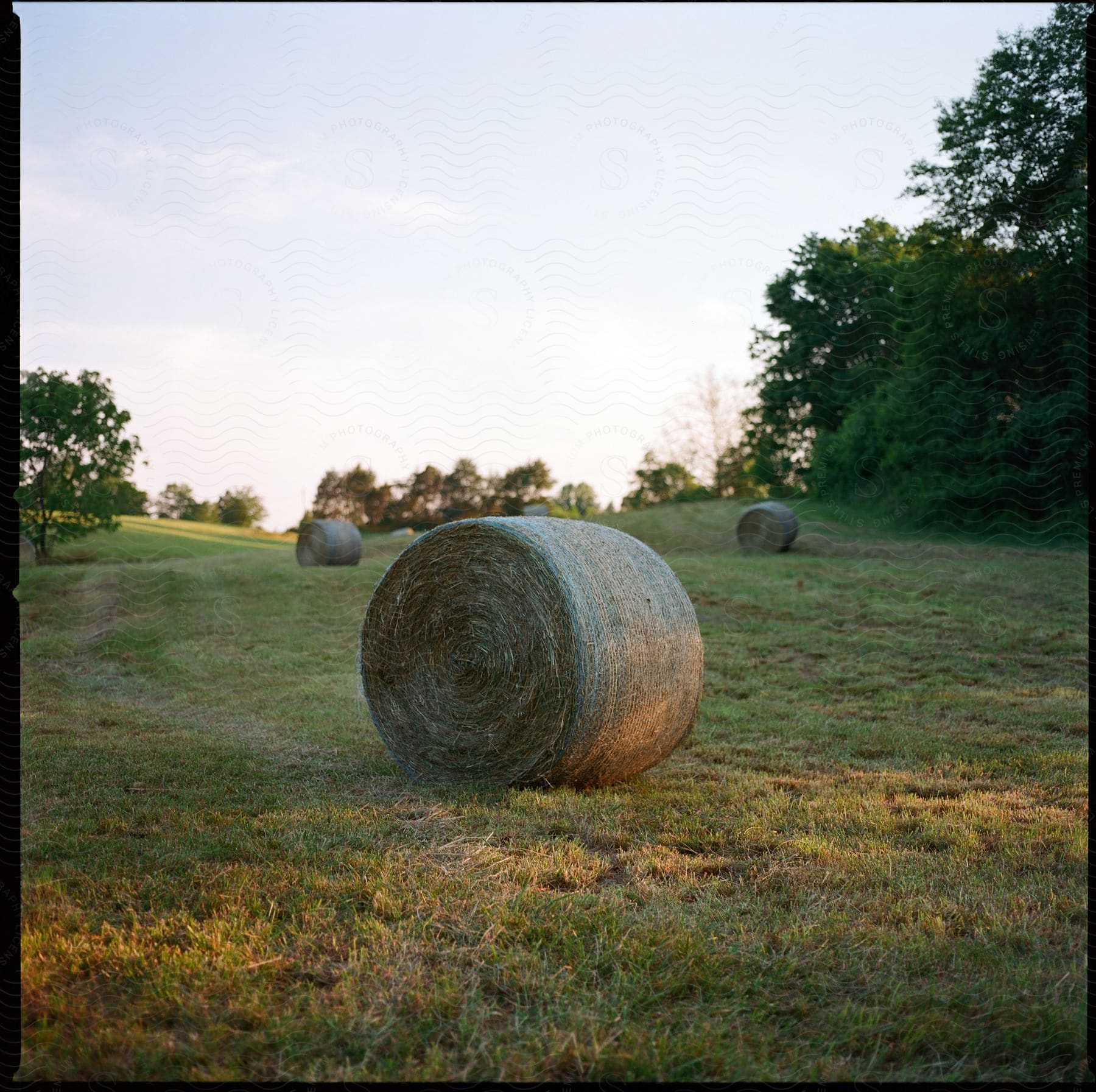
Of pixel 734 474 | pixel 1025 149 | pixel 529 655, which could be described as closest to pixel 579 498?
pixel 734 474

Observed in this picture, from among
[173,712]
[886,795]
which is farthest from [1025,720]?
[173,712]

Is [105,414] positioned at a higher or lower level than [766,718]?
higher

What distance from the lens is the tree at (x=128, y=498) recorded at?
13914mm

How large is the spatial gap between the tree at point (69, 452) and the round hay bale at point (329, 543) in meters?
3.73

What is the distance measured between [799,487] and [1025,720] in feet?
62.6

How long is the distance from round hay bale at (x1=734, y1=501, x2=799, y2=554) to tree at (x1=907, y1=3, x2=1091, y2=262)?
6430mm

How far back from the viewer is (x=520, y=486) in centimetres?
1368

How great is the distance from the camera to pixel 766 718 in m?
7.53

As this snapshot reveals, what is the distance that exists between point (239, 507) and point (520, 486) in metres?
6.37

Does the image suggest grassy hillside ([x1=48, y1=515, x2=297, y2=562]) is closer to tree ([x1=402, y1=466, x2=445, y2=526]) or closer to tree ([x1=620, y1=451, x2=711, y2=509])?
tree ([x1=402, y1=466, x2=445, y2=526])

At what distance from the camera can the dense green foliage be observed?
1509 centimetres

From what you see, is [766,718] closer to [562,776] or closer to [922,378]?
[562,776]

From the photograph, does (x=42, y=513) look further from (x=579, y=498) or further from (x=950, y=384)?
(x=950, y=384)

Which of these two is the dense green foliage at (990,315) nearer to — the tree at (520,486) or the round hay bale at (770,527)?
the round hay bale at (770,527)
